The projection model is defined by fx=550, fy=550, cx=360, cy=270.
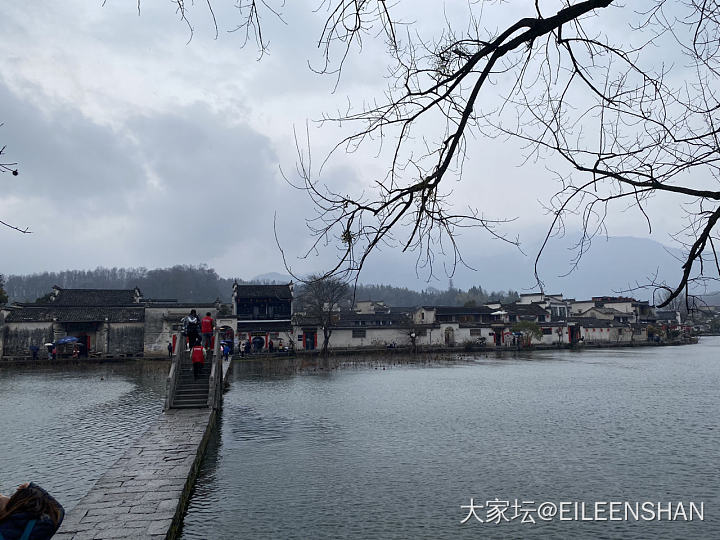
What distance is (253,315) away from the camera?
2018 inches

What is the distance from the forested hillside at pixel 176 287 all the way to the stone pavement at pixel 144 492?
60.0 metres

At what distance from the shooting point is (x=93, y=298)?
4784cm

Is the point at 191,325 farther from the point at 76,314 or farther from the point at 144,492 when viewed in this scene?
the point at 76,314

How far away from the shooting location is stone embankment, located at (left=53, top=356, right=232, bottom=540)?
710 centimetres

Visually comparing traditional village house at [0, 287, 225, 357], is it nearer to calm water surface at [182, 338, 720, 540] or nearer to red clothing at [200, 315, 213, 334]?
calm water surface at [182, 338, 720, 540]

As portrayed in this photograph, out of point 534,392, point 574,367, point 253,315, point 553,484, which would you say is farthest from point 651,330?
point 553,484

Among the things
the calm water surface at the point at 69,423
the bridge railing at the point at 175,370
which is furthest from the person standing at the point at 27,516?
the bridge railing at the point at 175,370

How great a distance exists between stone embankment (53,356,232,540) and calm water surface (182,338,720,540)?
64 centimetres

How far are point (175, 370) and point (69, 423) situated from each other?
3.62 m

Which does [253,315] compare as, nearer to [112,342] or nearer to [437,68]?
[112,342]

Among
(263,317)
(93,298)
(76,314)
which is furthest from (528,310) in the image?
(76,314)

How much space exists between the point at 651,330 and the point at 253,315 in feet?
170

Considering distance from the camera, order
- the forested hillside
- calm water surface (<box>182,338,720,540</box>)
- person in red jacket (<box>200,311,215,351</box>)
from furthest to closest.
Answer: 1. the forested hillside
2. person in red jacket (<box>200,311,215,351</box>)
3. calm water surface (<box>182,338,720,540</box>)

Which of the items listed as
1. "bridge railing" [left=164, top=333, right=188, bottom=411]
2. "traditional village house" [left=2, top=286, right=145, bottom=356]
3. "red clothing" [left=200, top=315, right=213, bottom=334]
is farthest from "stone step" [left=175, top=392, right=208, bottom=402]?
"traditional village house" [left=2, top=286, right=145, bottom=356]
